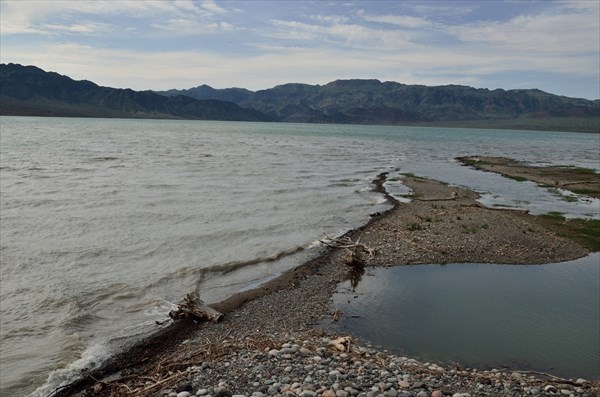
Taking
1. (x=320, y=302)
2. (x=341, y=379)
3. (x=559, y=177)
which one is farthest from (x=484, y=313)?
(x=559, y=177)

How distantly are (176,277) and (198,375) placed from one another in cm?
919

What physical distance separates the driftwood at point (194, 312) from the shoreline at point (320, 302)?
0.88 feet

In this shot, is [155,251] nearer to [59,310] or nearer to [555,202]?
[59,310]

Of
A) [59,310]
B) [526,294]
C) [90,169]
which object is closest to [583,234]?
[526,294]

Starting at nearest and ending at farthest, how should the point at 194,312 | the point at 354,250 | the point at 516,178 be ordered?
the point at 194,312, the point at 354,250, the point at 516,178

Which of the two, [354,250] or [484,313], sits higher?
[354,250]

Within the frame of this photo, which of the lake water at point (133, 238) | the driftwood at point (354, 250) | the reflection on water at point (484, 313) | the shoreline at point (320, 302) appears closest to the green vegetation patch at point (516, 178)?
the lake water at point (133, 238)

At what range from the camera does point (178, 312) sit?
14.2 metres

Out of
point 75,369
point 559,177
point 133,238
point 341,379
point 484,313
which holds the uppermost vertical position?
point 559,177

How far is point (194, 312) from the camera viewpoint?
14109mm

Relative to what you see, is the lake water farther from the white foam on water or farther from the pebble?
the pebble

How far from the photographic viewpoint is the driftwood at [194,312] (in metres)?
14.0

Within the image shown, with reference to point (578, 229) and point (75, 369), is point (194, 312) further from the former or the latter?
point (578, 229)

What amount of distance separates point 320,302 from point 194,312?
4.25m
